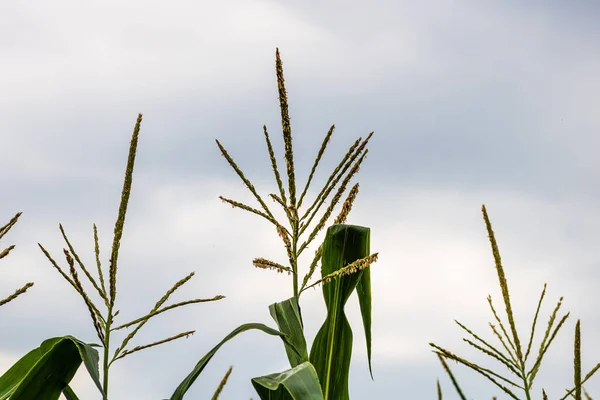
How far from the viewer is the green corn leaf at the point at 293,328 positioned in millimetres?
2166

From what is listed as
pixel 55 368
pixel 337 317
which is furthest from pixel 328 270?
pixel 55 368

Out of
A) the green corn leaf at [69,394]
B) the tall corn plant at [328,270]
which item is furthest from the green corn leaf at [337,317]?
the green corn leaf at [69,394]

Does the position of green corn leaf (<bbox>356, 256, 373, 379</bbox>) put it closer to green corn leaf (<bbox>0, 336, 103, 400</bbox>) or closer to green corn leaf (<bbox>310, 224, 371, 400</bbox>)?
green corn leaf (<bbox>310, 224, 371, 400</bbox>)

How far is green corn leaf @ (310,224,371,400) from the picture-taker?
A: 2314 millimetres

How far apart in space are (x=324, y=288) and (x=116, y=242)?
30.0 inches

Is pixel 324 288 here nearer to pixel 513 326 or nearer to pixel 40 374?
pixel 513 326

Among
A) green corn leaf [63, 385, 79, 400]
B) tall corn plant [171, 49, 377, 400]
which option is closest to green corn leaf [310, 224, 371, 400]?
tall corn plant [171, 49, 377, 400]

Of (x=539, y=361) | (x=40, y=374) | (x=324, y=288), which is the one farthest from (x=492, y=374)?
(x=40, y=374)

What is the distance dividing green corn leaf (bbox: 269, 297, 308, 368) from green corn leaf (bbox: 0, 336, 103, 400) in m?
0.58

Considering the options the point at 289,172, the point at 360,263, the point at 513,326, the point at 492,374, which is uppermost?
the point at 289,172

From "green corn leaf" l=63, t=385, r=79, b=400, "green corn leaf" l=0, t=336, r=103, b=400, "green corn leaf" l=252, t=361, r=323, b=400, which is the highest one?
"green corn leaf" l=0, t=336, r=103, b=400

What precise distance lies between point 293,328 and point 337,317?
8.8 inches

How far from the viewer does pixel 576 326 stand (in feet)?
4.29

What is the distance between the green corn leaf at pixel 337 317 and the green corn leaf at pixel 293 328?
162 millimetres
